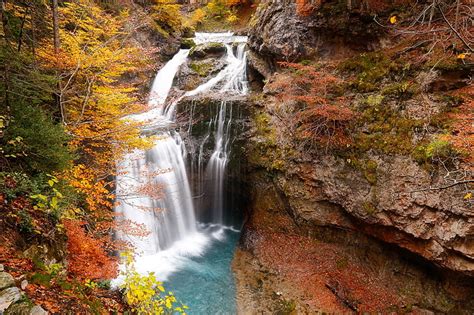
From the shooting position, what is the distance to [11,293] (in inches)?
120

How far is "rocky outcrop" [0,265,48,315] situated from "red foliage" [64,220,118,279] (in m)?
2.48

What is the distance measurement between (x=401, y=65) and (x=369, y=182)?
3649 millimetres

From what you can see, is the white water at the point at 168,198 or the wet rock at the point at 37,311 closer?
the wet rock at the point at 37,311

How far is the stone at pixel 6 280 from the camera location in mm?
3123

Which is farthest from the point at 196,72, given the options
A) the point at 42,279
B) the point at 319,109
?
the point at 42,279

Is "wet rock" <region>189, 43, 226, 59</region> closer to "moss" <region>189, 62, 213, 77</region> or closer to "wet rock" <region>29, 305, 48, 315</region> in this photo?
"moss" <region>189, 62, 213, 77</region>

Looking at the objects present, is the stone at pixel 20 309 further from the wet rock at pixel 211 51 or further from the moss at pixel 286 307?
the wet rock at pixel 211 51

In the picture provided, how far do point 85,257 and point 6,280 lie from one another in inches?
122

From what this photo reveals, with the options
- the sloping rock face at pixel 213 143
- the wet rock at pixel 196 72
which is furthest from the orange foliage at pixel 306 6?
the wet rock at pixel 196 72

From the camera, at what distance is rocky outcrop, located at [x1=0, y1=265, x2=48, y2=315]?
2.93 meters

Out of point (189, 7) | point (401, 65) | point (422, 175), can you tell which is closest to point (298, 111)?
point (401, 65)

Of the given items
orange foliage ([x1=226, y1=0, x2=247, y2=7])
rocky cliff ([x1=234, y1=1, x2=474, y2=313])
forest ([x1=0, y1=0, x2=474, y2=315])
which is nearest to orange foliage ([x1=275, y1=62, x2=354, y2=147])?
forest ([x1=0, y1=0, x2=474, y2=315])

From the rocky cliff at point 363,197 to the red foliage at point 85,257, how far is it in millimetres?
4223

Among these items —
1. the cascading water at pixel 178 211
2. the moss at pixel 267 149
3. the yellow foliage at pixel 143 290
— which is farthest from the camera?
the moss at pixel 267 149
